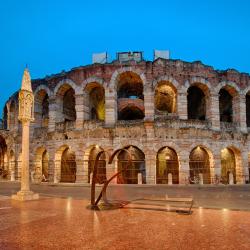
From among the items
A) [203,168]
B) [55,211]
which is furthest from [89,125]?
[55,211]

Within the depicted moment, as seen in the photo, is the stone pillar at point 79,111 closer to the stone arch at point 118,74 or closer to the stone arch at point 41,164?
the stone arch at point 118,74

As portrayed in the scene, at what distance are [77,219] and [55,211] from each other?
4.40ft

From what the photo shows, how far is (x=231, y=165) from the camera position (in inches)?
851

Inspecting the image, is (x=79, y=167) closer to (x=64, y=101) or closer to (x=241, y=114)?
(x=64, y=101)

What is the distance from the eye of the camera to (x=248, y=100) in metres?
24.3

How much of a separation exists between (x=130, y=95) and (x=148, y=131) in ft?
28.8

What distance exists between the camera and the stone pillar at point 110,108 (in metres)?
19.6

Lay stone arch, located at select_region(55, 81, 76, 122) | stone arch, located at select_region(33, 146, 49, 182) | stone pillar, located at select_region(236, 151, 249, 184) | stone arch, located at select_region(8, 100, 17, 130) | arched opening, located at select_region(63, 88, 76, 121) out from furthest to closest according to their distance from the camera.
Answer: stone arch, located at select_region(8, 100, 17, 130) → arched opening, located at select_region(63, 88, 76, 121) → stone arch, located at select_region(33, 146, 49, 182) → stone arch, located at select_region(55, 81, 76, 122) → stone pillar, located at select_region(236, 151, 249, 184)

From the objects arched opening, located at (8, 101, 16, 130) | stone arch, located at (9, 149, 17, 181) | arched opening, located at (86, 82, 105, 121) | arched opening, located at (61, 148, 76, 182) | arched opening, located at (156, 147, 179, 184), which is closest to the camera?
arched opening, located at (156, 147, 179, 184)

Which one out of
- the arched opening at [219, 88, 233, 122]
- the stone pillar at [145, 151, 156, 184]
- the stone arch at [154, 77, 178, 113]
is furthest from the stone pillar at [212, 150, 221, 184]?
the arched opening at [219, 88, 233, 122]

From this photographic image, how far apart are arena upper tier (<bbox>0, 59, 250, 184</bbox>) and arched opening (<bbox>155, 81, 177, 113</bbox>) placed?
0.26m

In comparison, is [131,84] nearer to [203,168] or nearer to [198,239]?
[203,168]

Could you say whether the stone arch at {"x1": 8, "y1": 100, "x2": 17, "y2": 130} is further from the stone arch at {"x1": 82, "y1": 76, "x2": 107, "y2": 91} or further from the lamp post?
the lamp post

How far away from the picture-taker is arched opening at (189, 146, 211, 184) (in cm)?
1981
